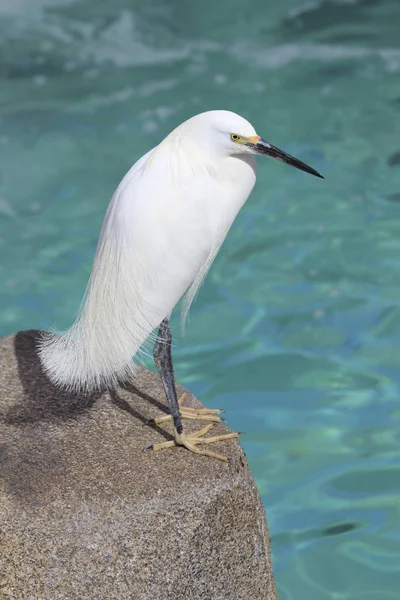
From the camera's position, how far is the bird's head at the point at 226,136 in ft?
7.46

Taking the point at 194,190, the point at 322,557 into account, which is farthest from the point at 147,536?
the point at 322,557

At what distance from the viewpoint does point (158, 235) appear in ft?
7.85

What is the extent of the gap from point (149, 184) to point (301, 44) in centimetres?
481

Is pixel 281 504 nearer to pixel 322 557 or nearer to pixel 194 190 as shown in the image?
pixel 322 557

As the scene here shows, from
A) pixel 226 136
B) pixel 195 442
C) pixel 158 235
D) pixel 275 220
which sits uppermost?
pixel 275 220

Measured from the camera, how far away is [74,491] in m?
2.39

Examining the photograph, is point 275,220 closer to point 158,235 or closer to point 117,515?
point 158,235

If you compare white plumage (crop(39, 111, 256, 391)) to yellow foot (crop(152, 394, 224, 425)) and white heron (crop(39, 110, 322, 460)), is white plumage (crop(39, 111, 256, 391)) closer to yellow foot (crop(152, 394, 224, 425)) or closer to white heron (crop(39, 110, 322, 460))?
white heron (crop(39, 110, 322, 460))

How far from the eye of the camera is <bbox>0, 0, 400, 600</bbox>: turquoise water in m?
3.67

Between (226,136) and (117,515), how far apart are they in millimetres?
954

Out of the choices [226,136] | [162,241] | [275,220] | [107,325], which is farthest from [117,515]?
[275,220]

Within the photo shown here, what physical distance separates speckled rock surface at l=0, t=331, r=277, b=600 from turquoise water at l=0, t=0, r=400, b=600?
0.86 metres

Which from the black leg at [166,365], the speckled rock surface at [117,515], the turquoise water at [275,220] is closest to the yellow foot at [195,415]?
the speckled rock surface at [117,515]

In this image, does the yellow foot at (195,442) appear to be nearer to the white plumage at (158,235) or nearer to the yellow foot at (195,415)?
the yellow foot at (195,415)
